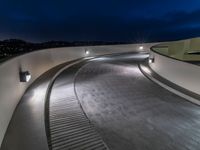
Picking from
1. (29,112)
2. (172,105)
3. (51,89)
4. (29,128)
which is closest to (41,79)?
(51,89)

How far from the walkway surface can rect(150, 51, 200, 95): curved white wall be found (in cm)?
59

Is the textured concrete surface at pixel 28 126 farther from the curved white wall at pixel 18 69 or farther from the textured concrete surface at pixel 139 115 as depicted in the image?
the textured concrete surface at pixel 139 115

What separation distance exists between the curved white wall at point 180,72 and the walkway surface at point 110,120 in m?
0.59

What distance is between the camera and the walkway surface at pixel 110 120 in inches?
112

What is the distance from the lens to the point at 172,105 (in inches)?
176

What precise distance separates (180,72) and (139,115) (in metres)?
2.60

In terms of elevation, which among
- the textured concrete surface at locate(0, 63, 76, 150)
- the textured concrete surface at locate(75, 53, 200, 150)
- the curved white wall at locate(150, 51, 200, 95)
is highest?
the curved white wall at locate(150, 51, 200, 95)

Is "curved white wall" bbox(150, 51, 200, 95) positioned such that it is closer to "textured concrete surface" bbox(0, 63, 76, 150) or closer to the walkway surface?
the walkway surface

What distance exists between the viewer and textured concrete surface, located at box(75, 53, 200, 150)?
2.92 m

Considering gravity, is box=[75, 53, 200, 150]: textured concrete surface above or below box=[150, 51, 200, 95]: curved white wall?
below

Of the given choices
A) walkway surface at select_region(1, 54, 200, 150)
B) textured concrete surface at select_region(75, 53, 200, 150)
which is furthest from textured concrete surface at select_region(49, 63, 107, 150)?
textured concrete surface at select_region(75, 53, 200, 150)

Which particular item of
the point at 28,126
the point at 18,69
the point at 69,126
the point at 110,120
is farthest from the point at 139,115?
the point at 18,69

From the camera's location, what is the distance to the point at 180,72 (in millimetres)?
5785

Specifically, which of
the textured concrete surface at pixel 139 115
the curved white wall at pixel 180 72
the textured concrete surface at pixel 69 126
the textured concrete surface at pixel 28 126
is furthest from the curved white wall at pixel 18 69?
the curved white wall at pixel 180 72
